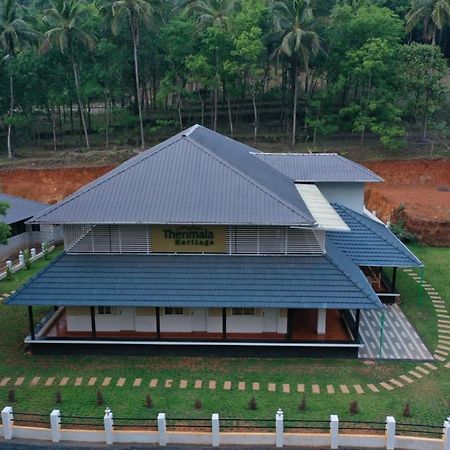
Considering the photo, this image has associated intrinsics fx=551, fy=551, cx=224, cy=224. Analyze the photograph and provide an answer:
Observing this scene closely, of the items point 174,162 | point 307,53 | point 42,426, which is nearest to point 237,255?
point 174,162

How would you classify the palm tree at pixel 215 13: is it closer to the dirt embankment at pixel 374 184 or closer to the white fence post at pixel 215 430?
the dirt embankment at pixel 374 184

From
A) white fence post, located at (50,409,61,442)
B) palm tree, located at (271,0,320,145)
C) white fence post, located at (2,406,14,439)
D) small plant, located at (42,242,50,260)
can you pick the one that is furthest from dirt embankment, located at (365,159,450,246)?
white fence post, located at (2,406,14,439)

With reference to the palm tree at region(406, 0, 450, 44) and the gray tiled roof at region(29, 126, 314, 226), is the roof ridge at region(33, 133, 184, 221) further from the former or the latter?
the palm tree at region(406, 0, 450, 44)

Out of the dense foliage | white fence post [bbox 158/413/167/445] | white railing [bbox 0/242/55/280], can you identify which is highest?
the dense foliage

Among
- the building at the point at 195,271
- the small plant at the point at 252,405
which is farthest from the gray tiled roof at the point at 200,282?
the small plant at the point at 252,405

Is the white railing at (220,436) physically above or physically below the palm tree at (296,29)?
below

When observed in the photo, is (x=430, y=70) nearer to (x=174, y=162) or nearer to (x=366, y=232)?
(x=366, y=232)
